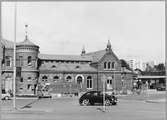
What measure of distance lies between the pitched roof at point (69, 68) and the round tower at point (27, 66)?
3.34 metres

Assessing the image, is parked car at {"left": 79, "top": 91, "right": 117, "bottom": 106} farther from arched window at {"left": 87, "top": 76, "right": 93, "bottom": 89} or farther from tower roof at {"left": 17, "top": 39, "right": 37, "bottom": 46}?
arched window at {"left": 87, "top": 76, "right": 93, "bottom": 89}

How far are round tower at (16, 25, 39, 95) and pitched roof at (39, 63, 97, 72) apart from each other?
11.0 feet

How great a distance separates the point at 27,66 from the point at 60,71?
307 inches

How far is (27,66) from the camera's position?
6531 cm

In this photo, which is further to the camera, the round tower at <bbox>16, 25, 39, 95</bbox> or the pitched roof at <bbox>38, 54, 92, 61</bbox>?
the pitched roof at <bbox>38, 54, 92, 61</bbox>

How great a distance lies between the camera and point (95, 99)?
3250 cm

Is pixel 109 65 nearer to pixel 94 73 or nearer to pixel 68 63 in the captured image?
pixel 94 73

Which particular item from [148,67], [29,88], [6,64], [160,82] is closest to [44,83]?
[29,88]

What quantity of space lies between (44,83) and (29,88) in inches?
159

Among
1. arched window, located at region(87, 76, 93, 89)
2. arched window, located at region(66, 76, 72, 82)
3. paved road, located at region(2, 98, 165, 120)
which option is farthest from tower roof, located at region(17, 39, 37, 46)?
paved road, located at region(2, 98, 165, 120)

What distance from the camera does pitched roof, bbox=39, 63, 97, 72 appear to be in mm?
69375

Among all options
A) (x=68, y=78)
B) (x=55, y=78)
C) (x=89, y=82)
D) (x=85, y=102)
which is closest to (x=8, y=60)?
(x=55, y=78)

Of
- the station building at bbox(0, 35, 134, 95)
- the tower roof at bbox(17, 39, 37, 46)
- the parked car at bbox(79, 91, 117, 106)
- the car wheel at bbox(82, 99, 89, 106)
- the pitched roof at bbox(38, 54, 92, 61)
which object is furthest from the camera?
the pitched roof at bbox(38, 54, 92, 61)

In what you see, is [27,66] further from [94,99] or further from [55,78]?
[94,99]
